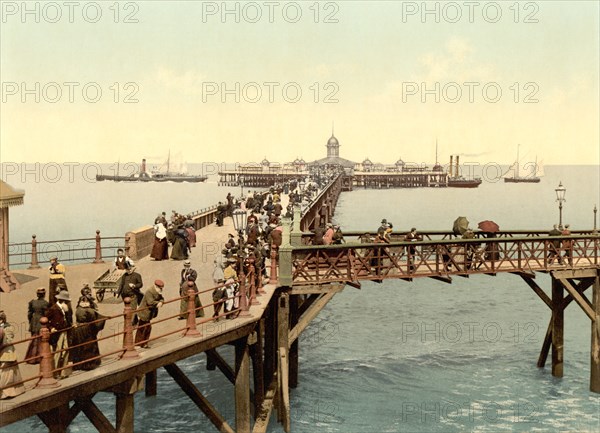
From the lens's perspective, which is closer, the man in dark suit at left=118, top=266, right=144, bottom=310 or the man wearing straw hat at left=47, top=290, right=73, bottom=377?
the man wearing straw hat at left=47, top=290, right=73, bottom=377

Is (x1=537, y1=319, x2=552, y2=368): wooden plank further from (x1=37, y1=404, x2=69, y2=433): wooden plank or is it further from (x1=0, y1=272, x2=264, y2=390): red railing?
(x1=37, y1=404, x2=69, y2=433): wooden plank

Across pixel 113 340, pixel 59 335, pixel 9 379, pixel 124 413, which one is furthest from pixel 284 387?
pixel 9 379

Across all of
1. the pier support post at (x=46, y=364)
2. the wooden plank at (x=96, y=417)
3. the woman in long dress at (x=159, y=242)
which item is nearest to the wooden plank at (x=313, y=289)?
the woman in long dress at (x=159, y=242)

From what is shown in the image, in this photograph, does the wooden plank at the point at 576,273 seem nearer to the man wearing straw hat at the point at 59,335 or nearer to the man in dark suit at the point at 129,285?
the man in dark suit at the point at 129,285

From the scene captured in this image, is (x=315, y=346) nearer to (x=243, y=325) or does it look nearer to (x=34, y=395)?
(x=243, y=325)

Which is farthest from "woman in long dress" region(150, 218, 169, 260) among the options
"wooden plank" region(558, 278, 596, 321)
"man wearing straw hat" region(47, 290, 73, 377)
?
"wooden plank" region(558, 278, 596, 321)

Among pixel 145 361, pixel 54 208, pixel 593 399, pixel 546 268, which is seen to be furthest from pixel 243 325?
pixel 54 208
